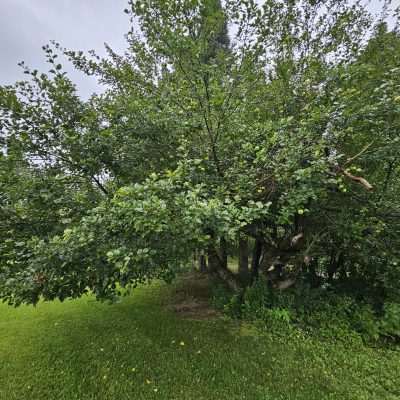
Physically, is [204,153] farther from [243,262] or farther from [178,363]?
[243,262]

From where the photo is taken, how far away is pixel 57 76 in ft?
9.69

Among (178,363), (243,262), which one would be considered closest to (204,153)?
(178,363)

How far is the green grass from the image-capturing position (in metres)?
2.40

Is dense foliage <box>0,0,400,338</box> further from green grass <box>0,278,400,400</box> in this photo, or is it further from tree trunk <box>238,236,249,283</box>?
green grass <box>0,278,400,400</box>

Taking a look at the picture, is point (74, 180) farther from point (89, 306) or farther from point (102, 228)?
point (89, 306)

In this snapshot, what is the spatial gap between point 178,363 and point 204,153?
2.75 metres

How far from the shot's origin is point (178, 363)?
287cm

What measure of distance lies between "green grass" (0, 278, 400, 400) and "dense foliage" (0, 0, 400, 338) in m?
1.29

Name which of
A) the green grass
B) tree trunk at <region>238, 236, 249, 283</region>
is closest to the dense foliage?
tree trunk at <region>238, 236, 249, 283</region>

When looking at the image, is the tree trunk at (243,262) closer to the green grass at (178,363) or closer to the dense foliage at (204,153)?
the dense foliage at (204,153)

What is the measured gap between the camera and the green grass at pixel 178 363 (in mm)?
2402

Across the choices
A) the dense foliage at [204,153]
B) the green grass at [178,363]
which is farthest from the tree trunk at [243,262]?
the green grass at [178,363]

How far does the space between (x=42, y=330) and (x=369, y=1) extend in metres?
8.04

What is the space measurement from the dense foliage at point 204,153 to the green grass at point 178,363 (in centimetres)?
129
